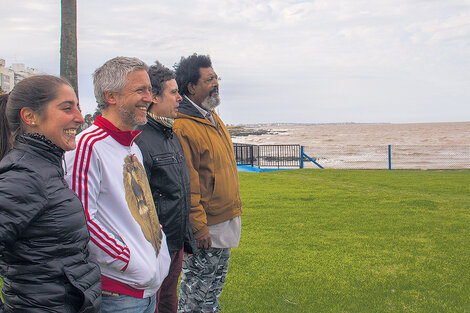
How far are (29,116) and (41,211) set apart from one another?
16.4 inches

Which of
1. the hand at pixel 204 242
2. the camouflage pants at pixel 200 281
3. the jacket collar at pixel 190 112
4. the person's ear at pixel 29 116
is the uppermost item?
the jacket collar at pixel 190 112

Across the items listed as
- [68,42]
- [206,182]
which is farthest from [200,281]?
[68,42]

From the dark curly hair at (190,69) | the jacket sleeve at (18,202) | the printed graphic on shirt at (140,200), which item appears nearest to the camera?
the jacket sleeve at (18,202)

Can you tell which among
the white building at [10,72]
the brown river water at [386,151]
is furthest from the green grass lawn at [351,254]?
the white building at [10,72]

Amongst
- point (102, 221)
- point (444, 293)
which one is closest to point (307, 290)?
point (444, 293)

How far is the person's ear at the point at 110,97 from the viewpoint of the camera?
2211mm

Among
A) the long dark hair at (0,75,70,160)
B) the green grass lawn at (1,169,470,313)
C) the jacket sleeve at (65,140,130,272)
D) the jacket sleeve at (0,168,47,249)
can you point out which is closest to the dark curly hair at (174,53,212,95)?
the jacket sleeve at (65,140,130,272)

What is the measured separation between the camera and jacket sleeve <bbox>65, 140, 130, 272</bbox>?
190 centimetres

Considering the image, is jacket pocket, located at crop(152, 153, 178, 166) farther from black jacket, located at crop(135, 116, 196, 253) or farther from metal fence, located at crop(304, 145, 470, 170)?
metal fence, located at crop(304, 145, 470, 170)

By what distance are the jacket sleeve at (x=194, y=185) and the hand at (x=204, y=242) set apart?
1.1 inches

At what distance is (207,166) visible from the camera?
Result: 3.13 m

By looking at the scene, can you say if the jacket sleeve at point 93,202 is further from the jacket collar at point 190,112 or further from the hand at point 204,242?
the jacket collar at point 190,112

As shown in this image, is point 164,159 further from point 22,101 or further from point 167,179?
point 22,101

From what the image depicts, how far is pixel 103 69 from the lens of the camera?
7.35ft
